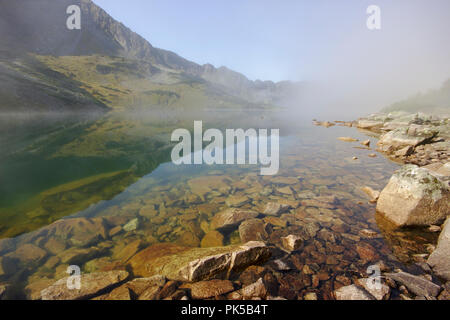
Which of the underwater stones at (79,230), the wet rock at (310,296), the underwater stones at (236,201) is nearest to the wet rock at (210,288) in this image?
the wet rock at (310,296)

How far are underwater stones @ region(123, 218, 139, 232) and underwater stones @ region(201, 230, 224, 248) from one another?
3.44 m

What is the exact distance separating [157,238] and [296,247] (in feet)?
18.8

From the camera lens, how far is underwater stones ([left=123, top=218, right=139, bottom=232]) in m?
8.45

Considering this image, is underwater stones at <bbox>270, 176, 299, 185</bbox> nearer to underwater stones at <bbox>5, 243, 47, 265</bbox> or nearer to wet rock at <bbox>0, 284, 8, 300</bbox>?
underwater stones at <bbox>5, 243, 47, 265</bbox>

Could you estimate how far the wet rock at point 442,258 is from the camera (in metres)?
5.16

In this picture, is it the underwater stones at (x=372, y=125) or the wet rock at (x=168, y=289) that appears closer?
the wet rock at (x=168, y=289)

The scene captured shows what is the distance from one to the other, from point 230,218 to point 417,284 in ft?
20.0

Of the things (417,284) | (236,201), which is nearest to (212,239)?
(236,201)

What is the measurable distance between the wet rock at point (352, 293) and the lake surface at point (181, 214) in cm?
29

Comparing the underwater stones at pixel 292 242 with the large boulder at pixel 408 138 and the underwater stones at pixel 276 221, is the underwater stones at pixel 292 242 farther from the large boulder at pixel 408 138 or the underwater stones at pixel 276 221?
the large boulder at pixel 408 138

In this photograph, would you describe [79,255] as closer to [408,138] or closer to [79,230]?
[79,230]

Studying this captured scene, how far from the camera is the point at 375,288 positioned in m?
4.71
